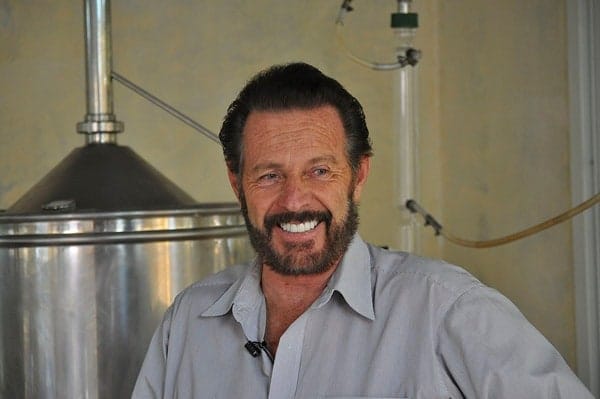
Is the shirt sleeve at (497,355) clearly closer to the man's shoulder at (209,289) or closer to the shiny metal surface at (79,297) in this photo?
the man's shoulder at (209,289)

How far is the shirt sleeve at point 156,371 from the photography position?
161 cm

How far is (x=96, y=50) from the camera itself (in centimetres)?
234

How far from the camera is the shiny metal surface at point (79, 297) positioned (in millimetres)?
2018

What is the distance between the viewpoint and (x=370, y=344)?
137 cm

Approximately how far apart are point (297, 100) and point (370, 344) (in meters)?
0.37

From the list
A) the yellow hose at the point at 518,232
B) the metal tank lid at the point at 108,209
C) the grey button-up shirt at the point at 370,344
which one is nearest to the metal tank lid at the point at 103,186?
the metal tank lid at the point at 108,209

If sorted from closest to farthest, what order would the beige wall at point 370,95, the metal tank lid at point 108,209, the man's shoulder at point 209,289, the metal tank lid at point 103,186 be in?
1. the man's shoulder at point 209,289
2. the metal tank lid at point 108,209
3. the metal tank lid at point 103,186
4. the beige wall at point 370,95

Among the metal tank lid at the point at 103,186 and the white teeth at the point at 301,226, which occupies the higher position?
the metal tank lid at the point at 103,186

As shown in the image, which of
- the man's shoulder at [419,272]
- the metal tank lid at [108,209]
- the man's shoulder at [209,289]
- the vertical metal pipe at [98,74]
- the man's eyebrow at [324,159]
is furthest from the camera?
the vertical metal pipe at [98,74]

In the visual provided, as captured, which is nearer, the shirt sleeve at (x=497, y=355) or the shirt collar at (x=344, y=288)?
the shirt sleeve at (x=497, y=355)

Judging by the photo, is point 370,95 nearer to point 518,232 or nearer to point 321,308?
point 518,232

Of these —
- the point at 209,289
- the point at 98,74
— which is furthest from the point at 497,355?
the point at 98,74

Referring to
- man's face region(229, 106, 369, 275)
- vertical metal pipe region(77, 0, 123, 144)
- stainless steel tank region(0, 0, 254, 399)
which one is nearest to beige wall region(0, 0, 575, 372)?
vertical metal pipe region(77, 0, 123, 144)

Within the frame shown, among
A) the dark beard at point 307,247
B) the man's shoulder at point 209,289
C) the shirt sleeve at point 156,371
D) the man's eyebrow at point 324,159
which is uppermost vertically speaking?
the man's eyebrow at point 324,159
